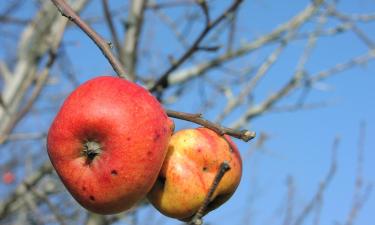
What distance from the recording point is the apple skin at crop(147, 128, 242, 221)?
0.97 meters

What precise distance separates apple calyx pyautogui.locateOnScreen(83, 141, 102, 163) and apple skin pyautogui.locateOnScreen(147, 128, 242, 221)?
15cm

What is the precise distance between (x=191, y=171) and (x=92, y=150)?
20 cm

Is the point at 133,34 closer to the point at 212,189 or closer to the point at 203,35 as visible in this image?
the point at 203,35

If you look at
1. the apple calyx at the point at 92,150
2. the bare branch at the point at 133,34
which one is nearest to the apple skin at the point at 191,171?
the apple calyx at the point at 92,150

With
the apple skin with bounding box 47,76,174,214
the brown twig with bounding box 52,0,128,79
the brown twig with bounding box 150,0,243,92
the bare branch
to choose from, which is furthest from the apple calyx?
the bare branch

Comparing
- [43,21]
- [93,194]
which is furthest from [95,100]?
[43,21]

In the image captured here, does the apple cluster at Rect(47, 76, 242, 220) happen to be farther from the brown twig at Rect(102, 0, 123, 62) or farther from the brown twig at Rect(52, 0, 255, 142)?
the brown twig at Rect(102, 0, 123, 62)

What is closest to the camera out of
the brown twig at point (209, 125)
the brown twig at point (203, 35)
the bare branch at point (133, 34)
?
the brown twig at point (209, 125)

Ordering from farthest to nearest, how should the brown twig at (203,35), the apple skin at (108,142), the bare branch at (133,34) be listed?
the bare branch at (133,34) < the brown twig at (203,35) < the apple skin at (108,142)

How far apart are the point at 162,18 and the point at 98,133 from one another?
2977mm

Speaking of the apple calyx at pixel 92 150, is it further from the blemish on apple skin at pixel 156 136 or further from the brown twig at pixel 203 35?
the brown twig at pixel 203 35

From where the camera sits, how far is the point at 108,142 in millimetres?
868

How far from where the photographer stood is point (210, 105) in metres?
3.92

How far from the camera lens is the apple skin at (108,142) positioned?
2.79 ft
